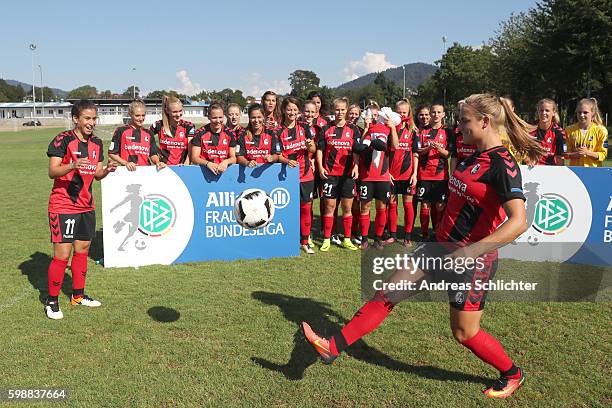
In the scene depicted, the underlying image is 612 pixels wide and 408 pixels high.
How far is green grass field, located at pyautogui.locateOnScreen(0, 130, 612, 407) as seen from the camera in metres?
3.54

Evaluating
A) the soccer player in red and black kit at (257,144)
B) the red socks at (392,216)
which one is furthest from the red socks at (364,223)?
the soccer player in red and black kit at (257,144)

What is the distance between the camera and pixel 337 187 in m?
7.63

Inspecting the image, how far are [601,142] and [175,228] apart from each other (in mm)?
6337

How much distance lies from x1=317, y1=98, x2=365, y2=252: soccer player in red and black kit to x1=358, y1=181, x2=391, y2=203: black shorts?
Result: 0.19m

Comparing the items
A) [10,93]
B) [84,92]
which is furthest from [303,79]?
[10,93]

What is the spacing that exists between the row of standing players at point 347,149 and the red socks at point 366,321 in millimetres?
3810

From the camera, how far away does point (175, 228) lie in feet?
22.2

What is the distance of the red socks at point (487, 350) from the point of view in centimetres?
337

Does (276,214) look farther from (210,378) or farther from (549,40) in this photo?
(549,40)

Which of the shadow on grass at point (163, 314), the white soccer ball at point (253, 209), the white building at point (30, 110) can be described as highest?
the white building at point (30, 110)

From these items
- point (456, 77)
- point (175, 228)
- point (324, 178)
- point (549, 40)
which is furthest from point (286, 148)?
point (456, 77)

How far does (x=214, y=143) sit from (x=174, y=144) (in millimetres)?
737

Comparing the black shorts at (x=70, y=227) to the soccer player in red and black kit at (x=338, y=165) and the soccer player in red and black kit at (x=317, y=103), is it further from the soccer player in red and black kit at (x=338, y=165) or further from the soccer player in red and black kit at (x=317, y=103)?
the soccer player in red and black kit at (x=317, y=103)

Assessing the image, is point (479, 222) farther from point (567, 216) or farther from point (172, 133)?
A: point (172, 133)
